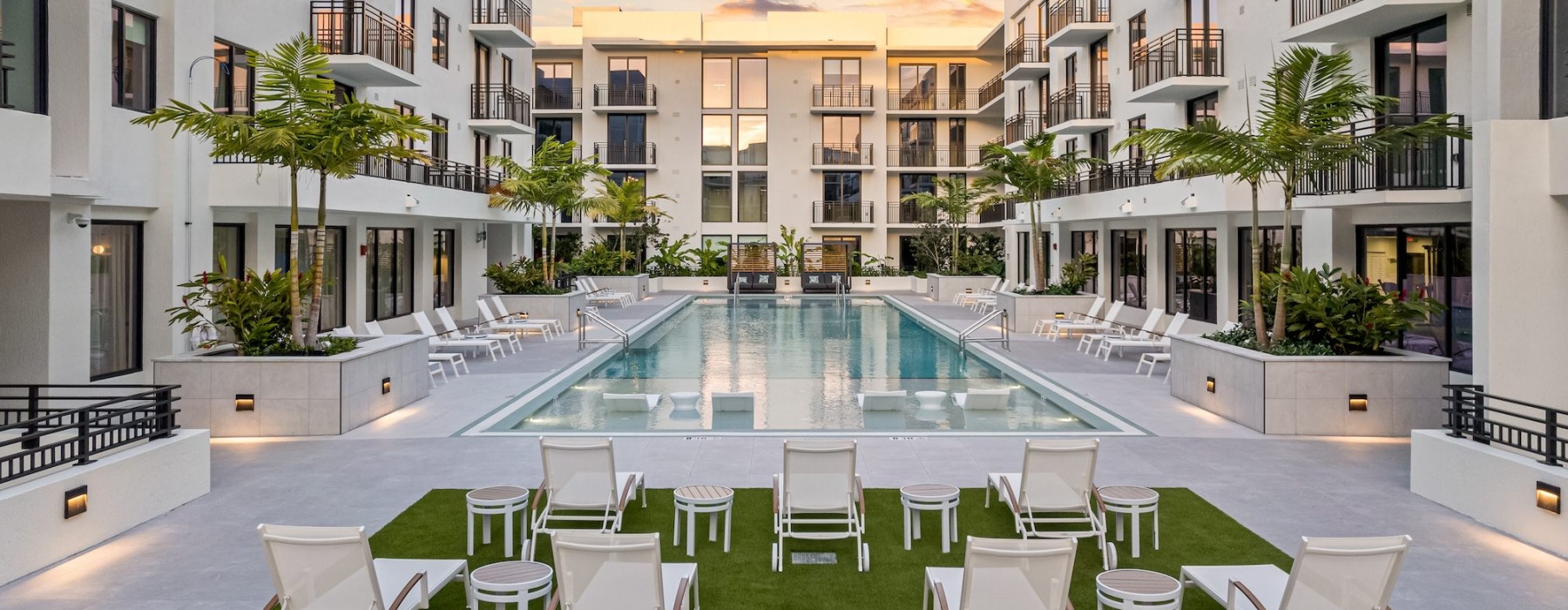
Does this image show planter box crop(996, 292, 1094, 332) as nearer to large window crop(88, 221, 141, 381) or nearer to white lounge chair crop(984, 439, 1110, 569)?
white lounge chair crop(984, 439, 1110, 569)

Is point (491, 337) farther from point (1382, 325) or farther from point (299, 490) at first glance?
point (1382, 325)

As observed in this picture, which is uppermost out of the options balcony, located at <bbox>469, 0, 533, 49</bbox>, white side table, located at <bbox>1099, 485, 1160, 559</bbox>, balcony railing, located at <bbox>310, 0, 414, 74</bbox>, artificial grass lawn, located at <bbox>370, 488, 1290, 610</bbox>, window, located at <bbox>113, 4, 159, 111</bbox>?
balcony, located at <bbox>469, 0, 533, 49</bbox>

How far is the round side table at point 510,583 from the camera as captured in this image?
566cm

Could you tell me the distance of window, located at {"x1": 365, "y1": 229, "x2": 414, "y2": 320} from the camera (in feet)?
71.7

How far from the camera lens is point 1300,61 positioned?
12.3 m

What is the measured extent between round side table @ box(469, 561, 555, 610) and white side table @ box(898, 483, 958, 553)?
2.73m

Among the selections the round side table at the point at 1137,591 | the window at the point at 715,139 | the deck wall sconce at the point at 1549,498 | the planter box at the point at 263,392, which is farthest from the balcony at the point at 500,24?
the deck wall sconce at the point at 1549,498

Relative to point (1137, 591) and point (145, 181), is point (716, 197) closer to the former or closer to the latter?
point (145, 181)

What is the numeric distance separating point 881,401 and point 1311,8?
950cm

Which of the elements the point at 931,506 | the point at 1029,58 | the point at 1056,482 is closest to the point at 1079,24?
the point at 1029,58

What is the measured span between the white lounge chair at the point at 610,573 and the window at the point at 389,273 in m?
17.9

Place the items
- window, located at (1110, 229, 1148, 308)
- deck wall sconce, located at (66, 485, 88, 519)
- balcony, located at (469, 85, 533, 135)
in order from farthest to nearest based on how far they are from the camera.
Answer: balcony, located at (469, 85, 533, 135) < window, located at (1110, 229, 1148, 308) < deck wall sconce, located at (66, 485, 88, 519)

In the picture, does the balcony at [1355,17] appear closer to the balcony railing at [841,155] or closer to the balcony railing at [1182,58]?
the balcony railing at [1182,58]

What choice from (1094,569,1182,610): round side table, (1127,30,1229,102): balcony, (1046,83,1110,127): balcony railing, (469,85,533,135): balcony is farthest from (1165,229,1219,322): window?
(469,85,533,135): balcony
